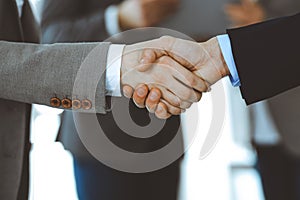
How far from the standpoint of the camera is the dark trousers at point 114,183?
35.7 inches

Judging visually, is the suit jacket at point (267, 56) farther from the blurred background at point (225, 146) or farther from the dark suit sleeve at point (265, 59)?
the blurred background at point (225, 146)

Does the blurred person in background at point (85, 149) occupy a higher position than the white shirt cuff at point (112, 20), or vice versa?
the white shirt cuff at point (112, 20)

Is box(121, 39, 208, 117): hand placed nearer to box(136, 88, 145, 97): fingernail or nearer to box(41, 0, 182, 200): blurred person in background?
box(136, 88, 145, 97): fingernail

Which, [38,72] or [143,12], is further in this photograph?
[143,12]

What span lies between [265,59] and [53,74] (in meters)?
0.23

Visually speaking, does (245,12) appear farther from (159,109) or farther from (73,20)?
(159,109)

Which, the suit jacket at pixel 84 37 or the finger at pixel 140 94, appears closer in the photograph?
the finger at pixel 140 94

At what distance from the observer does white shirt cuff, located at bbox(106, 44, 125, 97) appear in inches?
20.2

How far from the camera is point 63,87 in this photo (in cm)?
50

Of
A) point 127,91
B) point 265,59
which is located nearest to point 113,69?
point 127,91

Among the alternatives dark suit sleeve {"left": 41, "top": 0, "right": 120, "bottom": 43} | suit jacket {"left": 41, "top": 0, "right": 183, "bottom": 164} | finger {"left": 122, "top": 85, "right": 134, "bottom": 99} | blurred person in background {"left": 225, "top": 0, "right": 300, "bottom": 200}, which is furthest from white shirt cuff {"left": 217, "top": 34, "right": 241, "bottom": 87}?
blurred person in background {"left": 225, "top": 0, "right": 300, "bottom": 200}

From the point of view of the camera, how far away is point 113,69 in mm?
521

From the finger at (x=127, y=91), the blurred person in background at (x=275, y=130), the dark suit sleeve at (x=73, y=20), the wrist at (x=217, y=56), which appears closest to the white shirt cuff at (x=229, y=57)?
the wrist at (x=217, y=56)

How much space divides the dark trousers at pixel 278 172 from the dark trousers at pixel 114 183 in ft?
1.35
